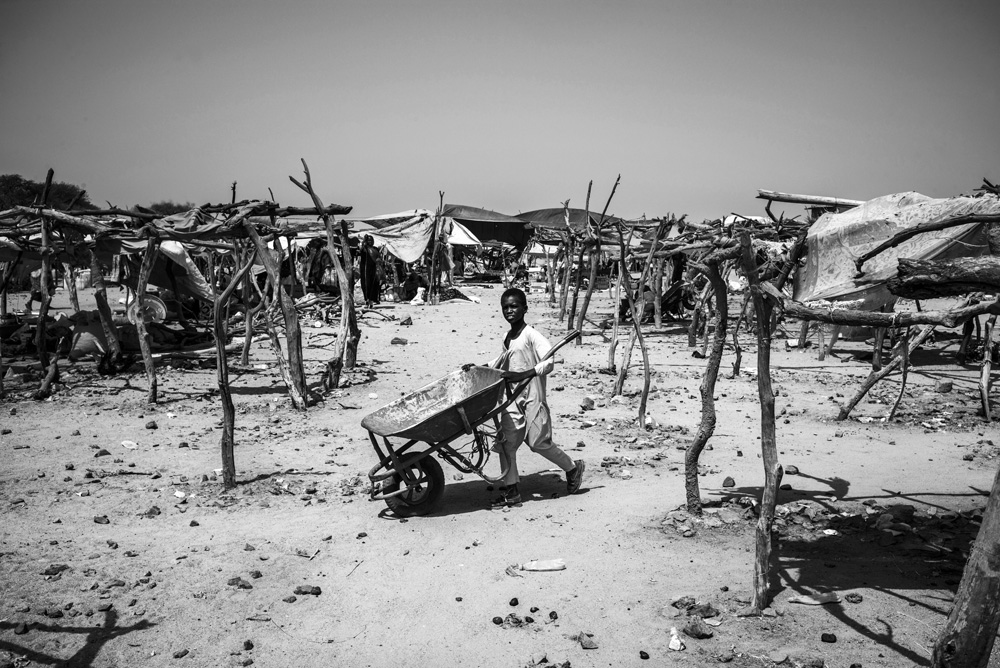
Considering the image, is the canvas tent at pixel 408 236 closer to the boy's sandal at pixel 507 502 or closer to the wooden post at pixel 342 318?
the wooden post at pixel 342 318

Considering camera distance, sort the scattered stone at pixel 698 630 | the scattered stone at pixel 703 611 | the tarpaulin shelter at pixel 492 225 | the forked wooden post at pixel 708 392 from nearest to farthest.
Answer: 1. the scattered stone at pixel 698 630
2. the scattered stone at pixel 703 611
3. the forked wooden post at pixel 708 392
4. the tarpaulin shelter at pixel 492 225

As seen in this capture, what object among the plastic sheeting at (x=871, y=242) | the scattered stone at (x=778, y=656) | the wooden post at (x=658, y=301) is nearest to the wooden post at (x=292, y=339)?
the plastic sheeting at (x=871, y=242)

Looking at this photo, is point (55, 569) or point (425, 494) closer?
point (55, 569)

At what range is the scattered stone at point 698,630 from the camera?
325 centimetres

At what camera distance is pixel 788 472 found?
18.3 feet

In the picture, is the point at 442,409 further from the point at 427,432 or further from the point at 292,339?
the point at 292,339

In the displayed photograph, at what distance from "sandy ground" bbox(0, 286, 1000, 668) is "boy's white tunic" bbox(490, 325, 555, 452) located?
20.3 inches

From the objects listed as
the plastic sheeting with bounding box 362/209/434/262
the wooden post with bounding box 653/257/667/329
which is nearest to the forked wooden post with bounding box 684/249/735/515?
the wooden post with bounding box 653/257/667/329

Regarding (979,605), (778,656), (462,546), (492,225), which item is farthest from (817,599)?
(492,225)

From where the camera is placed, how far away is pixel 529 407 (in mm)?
5070

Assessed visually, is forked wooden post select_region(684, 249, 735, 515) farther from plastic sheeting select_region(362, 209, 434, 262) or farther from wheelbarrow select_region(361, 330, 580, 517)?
plastic sheeting select_region(362, 209, 434, 262)

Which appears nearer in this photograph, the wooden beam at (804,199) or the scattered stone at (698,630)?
the scattered stone at (698,630)

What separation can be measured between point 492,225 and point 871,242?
91.2 feet

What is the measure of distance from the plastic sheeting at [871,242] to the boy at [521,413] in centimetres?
253
